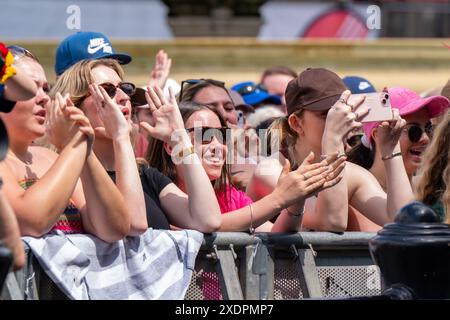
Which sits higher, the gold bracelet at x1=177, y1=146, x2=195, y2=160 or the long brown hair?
the gold bracelet at x1=177, y1=146, x2=195, y2=160

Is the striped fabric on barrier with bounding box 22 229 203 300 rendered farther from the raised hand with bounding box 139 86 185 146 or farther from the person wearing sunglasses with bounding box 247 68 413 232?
the person wearing sunglasses with bounding box 247 68 413 232

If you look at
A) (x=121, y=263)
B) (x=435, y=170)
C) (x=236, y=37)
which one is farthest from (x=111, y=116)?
(x=236, y=37)

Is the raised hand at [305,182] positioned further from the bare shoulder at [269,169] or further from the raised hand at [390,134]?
the raised hand at [390,134]

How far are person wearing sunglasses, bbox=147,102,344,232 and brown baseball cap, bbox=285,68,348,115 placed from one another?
1.26 ft

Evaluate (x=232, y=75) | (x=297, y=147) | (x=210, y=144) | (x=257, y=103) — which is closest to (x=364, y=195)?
(x=297, y=147)

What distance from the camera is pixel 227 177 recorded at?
5.71 m

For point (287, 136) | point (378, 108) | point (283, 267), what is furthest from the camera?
point (287, 136)

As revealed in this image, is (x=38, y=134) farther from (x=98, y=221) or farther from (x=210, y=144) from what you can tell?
(x=210, y=144)

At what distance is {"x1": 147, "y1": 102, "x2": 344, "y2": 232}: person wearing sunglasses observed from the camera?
5.12 meters

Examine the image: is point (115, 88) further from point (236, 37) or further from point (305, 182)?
point (236, 37)

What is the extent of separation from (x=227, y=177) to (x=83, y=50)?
40.5 inches

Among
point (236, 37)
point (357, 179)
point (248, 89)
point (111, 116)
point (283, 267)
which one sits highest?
point (111, 116)

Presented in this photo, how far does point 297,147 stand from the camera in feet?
19.1

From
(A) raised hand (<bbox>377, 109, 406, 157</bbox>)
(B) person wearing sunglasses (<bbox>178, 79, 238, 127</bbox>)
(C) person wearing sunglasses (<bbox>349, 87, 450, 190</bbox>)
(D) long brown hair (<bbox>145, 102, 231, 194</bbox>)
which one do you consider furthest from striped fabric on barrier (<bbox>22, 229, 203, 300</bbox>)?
(B) person wearing sunglasses (<bbox>178, 79, 238, 127</bbox>)
